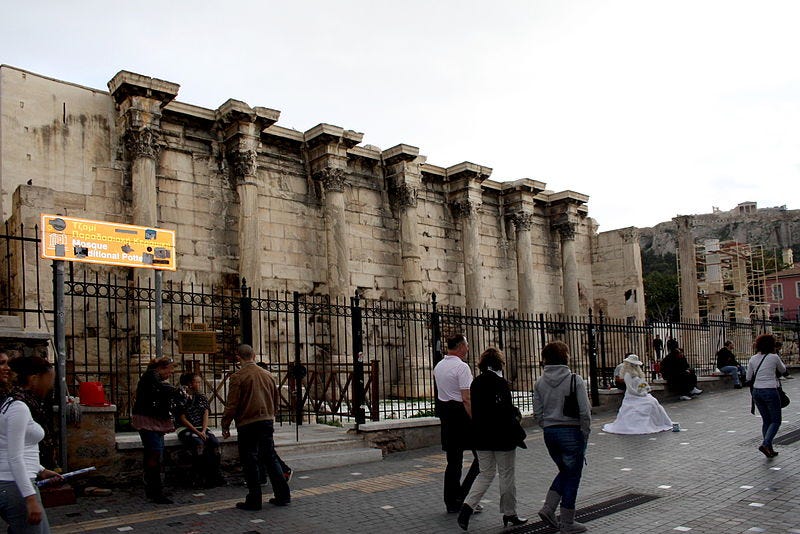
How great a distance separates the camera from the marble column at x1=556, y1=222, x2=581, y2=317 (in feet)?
83.0

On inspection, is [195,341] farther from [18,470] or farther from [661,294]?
[661,294]

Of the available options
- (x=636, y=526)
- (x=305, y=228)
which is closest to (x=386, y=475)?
(x=636, y=526)

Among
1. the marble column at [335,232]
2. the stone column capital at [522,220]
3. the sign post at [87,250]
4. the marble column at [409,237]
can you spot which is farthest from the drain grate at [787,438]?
the stone column capital at [522,220]

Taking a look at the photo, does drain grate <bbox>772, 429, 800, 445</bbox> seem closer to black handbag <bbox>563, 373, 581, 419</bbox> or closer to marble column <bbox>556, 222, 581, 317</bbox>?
black handbag <bbox>563, 373, 581, 419</bbox>

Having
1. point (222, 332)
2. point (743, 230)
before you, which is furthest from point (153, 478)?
point (743, 230)

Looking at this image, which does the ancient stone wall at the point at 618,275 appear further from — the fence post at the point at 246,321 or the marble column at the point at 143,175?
the fence post at the point at 246,321

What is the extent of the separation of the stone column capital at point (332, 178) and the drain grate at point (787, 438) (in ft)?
39.4

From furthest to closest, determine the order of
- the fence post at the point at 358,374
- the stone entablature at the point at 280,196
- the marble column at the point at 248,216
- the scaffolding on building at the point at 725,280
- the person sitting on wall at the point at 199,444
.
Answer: the scaffolding on building at the point at 725,280 < the marble column at the point at 248,216 < the stone entablature at the point at 280,196 < the fence post at the point at 358,374 < the person sitting on wall at the point at 199,444

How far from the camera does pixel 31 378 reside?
14.0 feet

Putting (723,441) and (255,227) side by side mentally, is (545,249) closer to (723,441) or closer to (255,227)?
(255,227)

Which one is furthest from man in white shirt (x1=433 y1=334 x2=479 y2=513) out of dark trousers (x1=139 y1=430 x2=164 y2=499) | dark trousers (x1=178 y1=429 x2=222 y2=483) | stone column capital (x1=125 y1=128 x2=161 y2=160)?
stone column capital (x1=125 y1=128 x2=161 y2=160)

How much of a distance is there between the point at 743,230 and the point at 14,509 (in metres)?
129

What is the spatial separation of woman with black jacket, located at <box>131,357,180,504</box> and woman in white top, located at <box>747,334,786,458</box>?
7.63 m

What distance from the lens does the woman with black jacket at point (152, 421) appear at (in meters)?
7.63
